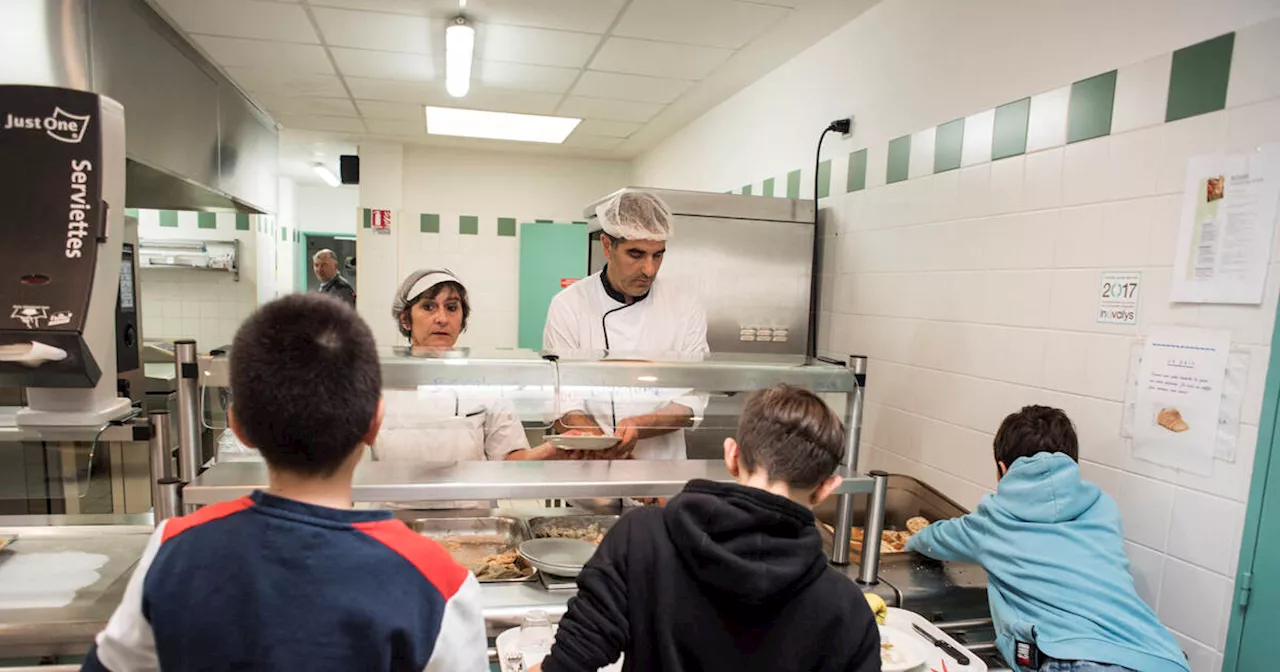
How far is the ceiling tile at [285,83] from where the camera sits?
3.90 meters

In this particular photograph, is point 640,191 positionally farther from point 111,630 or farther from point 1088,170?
point 111,630

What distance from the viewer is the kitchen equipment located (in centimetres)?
143

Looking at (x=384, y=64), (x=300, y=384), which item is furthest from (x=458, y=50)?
(x=300, y=384)

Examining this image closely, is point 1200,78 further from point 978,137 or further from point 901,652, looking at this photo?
point 901,652

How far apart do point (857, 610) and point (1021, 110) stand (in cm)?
180

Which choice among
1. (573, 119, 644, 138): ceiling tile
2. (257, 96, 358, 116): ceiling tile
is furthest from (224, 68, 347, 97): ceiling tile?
(573, 119, 644, 138): ceiling tile

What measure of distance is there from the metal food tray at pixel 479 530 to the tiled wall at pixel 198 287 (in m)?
4.86

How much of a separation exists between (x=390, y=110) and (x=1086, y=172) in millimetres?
4240

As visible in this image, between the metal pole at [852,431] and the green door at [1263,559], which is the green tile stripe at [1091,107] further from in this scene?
the metal pole at [852,431]

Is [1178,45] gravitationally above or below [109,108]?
above

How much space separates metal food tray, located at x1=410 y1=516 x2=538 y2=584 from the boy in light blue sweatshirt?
107 centimetres

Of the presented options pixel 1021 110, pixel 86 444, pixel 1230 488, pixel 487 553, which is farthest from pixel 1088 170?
pixel 86 444

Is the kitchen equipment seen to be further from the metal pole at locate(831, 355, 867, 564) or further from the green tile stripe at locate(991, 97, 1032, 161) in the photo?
the green tile stripe at locate(991, 97, 1032, 161)

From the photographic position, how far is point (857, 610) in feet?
3.37
